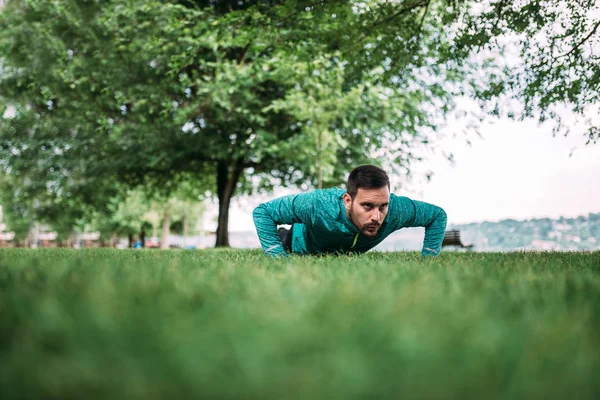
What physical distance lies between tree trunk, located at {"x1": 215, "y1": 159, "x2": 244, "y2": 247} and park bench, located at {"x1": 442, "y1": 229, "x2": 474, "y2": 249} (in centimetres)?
860

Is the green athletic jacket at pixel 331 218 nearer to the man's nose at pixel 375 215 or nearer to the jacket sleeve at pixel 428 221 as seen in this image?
the jacket sleeve at pixel 428 221

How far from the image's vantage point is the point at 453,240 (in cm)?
1958

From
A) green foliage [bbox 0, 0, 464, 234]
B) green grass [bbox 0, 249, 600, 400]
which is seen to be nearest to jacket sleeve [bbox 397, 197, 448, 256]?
green grass [bbox 0, 249, 600, 400]

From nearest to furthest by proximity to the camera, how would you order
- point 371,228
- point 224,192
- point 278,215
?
point 371,228, point 278,215, point 224,192

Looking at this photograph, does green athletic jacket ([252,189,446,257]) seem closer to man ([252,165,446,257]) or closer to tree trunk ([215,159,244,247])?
man ([252,165,446,257])

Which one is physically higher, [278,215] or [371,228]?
[278,215]

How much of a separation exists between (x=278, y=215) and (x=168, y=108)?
981 cm

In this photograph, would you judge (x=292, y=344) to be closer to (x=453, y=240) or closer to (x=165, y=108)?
(x=165, y=108)

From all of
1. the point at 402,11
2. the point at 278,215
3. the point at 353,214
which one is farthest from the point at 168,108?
the point at 353,214

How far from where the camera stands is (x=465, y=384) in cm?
99

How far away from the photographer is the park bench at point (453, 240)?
1939 centimetres

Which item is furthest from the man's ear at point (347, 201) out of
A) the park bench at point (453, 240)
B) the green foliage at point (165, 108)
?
the park bench at point (453, 240)

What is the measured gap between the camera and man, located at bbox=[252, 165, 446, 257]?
4.79 m

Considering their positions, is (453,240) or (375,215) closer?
(375,215)
